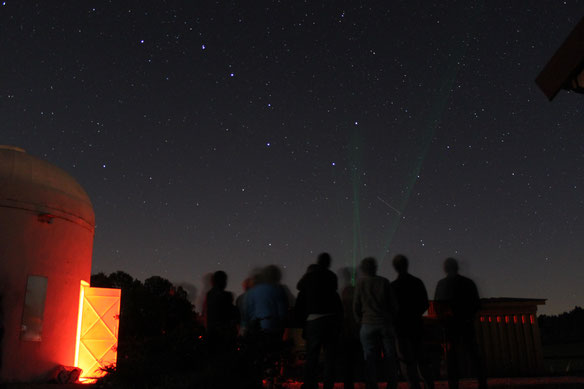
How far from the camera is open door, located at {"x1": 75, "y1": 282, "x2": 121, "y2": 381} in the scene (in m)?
13.9

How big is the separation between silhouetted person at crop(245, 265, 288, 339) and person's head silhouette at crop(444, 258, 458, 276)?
5.81 ft

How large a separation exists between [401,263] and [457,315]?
772mm

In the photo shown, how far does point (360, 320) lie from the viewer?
5.85 metres

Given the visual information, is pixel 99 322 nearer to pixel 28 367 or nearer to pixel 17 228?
pixel 28 367

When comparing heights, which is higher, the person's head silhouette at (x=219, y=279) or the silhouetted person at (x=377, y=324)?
the person's head silhouette at (x=219, y=279)

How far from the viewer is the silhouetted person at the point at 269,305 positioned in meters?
6.11

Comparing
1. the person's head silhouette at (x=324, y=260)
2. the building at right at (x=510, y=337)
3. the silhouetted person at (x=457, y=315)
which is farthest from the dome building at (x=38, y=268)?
the silhouetted person at (x=457, y=315)

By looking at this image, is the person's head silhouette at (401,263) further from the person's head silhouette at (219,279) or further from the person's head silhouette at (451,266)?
the person's head silhouette at (219,279)

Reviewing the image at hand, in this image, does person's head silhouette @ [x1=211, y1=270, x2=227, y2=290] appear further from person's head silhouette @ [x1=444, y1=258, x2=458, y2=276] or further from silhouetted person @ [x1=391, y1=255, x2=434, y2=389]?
person's head silhouette @ [x1=444, y1=258, x2=458, y2=276]

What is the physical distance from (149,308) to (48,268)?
972 inches

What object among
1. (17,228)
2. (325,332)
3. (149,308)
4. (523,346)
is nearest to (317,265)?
(325,332)

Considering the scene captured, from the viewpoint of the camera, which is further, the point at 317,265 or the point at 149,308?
the point at 149,308

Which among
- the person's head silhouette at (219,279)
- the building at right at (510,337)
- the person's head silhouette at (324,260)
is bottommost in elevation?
the building at right at (510,337)

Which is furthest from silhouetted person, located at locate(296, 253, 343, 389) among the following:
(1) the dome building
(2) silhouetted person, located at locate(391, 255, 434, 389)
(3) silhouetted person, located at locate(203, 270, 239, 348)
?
(1) the dome building
